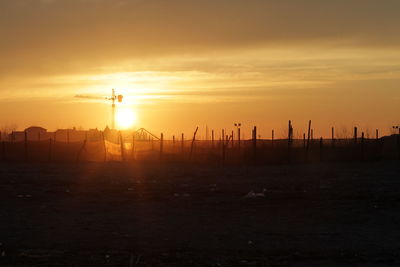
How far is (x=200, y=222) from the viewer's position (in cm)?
1653

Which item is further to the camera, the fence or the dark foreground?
the fence

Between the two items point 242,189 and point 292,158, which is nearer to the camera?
point 242,189

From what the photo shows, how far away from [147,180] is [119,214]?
1339 cm

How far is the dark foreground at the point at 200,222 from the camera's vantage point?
11922mm

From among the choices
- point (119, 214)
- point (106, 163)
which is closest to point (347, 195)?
point (119, 214)

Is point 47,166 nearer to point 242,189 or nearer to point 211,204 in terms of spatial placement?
point 242,189

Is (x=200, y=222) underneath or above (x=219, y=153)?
underneath

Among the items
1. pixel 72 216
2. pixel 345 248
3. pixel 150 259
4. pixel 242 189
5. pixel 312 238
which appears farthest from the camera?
pixel 242 189

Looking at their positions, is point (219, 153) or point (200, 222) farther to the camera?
point (219, 153)

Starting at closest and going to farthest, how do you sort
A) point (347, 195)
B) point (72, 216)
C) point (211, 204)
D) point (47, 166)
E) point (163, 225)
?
point (163, 225) < point (72, 216) < point (211, 204) < point (347, 195) < point (47, 166)

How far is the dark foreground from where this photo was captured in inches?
469

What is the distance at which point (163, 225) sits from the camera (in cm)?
1603

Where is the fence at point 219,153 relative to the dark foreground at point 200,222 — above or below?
above

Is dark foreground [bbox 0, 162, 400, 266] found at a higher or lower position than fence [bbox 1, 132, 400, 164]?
lower
